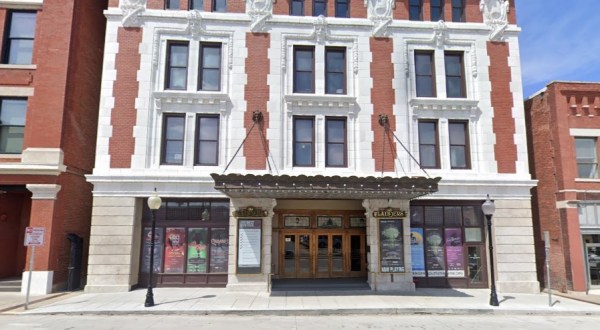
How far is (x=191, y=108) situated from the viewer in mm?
16406

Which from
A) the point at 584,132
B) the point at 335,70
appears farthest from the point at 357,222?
the point at 584,132

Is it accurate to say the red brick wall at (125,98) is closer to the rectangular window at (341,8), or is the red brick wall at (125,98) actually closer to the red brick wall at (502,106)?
the rectangular window at (341,8)

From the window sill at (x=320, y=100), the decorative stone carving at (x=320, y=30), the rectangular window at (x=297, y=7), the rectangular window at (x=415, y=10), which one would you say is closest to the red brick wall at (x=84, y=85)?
the window sill at (x=320, y=100)

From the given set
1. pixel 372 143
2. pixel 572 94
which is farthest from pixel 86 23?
pixel 572 94

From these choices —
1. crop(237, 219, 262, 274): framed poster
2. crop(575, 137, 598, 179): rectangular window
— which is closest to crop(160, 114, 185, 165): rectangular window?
crop(237, 219, 262, 274): framed poster

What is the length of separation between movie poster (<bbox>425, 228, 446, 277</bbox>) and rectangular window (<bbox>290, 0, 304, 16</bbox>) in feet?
35.8

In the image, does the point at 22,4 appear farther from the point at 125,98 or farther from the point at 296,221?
the point at 296,221

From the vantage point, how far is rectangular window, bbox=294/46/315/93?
56.3ft

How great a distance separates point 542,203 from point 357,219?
8334 mm

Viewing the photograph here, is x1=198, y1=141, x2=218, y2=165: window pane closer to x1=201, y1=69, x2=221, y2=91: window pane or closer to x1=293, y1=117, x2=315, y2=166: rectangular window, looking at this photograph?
x1=201, y1=69, x2=221, y2=91: window pane

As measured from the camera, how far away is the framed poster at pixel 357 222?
59.7ft

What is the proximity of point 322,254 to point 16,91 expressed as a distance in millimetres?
14239

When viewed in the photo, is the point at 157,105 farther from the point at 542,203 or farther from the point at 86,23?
the point at 542,203

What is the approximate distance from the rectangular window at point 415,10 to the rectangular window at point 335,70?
361cm
